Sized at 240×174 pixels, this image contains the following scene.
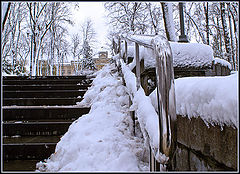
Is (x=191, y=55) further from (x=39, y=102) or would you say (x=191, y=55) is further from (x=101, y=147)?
(x=39, y=102)

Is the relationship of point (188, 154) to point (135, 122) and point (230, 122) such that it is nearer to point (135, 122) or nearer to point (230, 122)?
point (230, 122)

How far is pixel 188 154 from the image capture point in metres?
1.25

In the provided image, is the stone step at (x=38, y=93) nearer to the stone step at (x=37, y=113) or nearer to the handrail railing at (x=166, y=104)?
the stone step at (x=37, y=113)

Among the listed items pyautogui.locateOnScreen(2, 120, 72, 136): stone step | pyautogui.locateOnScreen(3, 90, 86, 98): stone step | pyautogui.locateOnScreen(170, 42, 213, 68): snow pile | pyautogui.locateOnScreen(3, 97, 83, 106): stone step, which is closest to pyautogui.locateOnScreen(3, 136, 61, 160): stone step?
pyautogui.locateOnScreen(2, 120, 72, 136): stone step

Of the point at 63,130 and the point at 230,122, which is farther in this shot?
the point at 63,130

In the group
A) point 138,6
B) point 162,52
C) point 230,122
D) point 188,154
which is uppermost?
point 138,6

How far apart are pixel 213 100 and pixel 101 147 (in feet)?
4.66

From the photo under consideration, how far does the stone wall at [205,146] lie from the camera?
85 centimetres

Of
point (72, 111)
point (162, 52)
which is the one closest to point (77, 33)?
point (72, 111)

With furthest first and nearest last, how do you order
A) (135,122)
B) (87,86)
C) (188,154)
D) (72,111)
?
(87,86), (72,111), (135,122), (188,154)

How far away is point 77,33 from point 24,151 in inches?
1247

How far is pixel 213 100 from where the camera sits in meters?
0.89

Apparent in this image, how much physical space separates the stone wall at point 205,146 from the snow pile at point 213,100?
4cm

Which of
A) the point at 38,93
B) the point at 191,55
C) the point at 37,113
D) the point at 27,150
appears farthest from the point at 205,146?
the point at 38,93
